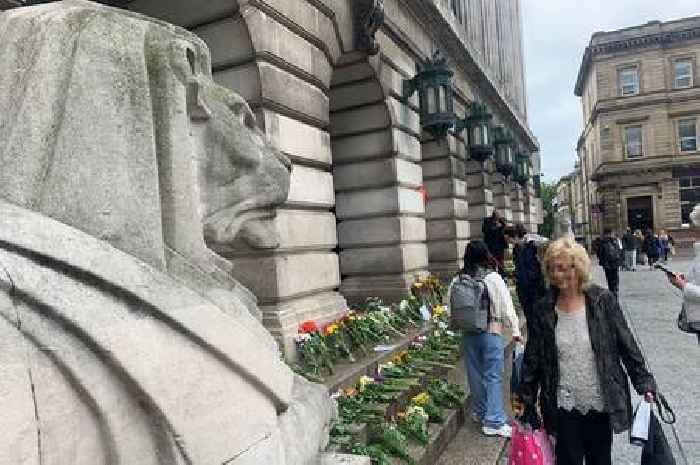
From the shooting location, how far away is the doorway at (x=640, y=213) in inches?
1852

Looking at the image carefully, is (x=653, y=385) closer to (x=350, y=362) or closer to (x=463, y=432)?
(x=463, y=432)

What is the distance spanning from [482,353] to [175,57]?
424 cm

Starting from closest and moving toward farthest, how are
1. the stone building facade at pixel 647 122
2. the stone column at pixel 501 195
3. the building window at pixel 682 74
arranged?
1. the stone column at pixel 501 195
2. the stone building facade at pixel 647 122
3. the building window at pixel 682 74

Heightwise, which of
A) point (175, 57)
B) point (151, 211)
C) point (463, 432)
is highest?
point (175, 57)

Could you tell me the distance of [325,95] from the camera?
8398 millimetres

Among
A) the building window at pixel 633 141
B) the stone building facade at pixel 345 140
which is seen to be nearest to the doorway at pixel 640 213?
the building window at pixel 633 141

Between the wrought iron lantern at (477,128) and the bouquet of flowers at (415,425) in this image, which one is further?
the wrought iron lantern at (477,128)

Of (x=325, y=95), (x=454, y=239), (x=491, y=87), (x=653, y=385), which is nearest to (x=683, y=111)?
(x=491, y=87)

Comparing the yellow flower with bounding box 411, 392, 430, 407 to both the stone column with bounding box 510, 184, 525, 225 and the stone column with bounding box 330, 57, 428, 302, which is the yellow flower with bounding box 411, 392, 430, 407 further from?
the stone column with bounding box 510, 184, 525, 225

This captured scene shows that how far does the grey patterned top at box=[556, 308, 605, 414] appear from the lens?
3.34m

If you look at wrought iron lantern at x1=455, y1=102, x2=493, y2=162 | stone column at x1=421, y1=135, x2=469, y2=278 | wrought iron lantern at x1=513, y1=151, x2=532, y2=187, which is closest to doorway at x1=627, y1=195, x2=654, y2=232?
wrought iron lantern at x1=513, y1=151, x2=532, y2=187

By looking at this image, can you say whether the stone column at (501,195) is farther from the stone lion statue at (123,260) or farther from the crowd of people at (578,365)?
the stone lion statue at (123,260)

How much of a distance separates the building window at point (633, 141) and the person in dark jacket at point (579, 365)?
5030 centimetres

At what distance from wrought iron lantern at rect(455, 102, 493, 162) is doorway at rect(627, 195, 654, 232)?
3663 centimetres
